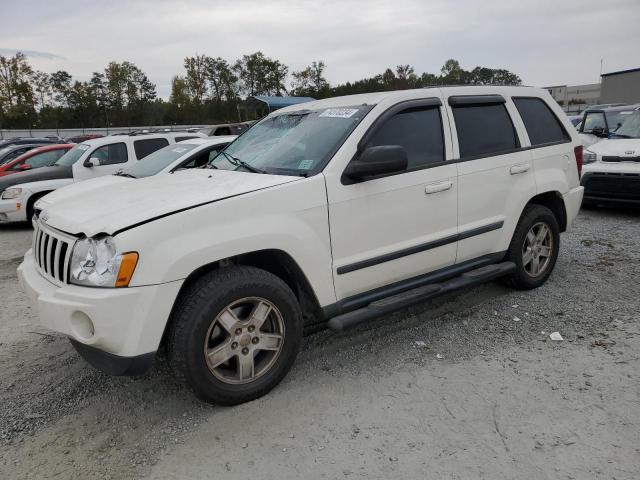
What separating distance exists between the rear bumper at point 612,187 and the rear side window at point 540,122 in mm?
3545

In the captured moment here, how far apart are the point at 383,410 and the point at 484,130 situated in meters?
2.49

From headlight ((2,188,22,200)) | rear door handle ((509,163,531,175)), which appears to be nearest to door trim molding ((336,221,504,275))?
rear door handle ((509,163,531,175))

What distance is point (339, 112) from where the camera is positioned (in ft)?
12.0

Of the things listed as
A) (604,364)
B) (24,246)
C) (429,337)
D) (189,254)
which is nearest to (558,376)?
(604,364)

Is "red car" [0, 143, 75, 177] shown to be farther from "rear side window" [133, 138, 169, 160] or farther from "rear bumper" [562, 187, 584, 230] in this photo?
"rear bumper" [562, 187, 584, 230]

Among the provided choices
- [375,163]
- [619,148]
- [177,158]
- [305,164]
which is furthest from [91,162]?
[619,148]

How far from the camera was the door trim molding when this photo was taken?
328 cm

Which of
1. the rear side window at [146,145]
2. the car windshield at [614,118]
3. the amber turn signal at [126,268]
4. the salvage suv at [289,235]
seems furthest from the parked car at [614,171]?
the rear side window at [146,145]

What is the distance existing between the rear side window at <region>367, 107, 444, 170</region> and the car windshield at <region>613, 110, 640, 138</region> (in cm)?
650

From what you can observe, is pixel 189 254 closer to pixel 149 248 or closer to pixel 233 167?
pixel 149 248

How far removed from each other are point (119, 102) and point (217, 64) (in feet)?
52.7

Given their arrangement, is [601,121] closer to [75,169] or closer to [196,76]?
[75,169]

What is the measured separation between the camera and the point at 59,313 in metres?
2.66

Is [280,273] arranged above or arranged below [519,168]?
below
